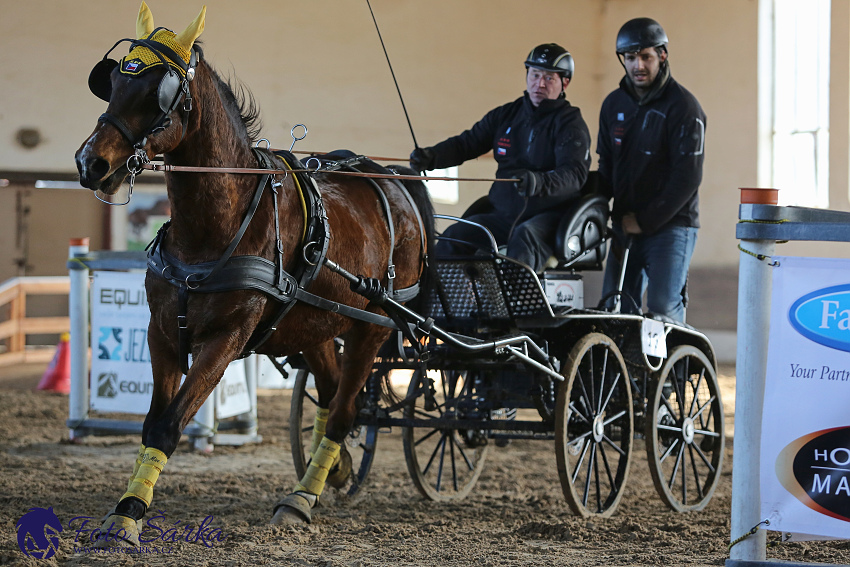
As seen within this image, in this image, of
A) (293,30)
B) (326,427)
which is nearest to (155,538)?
(326,427)

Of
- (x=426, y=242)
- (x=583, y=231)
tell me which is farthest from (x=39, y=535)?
(x=583, y=231)

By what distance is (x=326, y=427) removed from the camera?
14.3ft

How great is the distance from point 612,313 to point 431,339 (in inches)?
35.3

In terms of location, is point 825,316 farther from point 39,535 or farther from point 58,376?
point 58,376

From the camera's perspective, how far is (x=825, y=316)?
7.68 feet

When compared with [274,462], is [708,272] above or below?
above

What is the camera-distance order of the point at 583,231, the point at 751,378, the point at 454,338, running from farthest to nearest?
the point at 583,231, the point at 454,338, the point at 751,378

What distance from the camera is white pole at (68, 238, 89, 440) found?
6289mm

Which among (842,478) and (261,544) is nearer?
(842,478)

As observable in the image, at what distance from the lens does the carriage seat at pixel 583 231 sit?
4.54m

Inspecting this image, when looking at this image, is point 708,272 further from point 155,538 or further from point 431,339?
point 155,538

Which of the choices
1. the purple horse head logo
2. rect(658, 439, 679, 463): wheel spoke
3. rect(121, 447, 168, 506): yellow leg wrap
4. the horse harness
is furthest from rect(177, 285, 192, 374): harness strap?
rect(658, 439, 679, 463): wheel spoke

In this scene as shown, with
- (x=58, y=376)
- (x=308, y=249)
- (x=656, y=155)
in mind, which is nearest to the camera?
(x=308, y=249)

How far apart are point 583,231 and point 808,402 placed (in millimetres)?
2392
